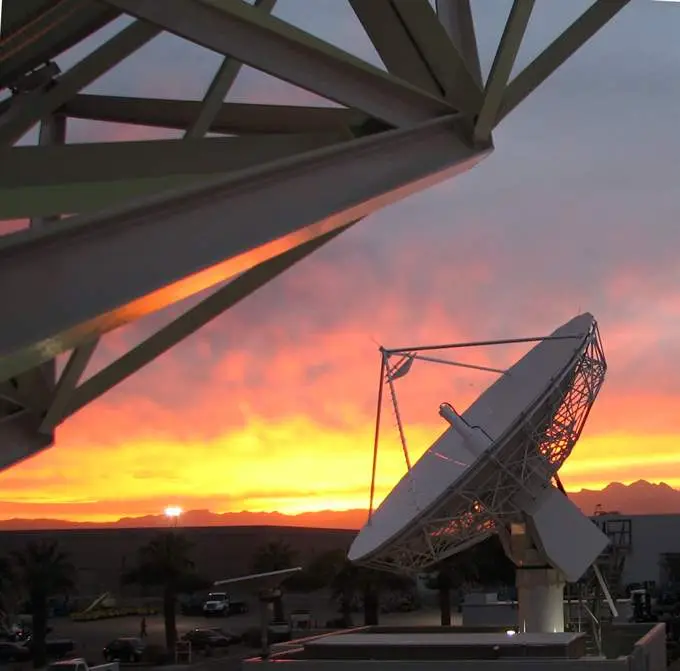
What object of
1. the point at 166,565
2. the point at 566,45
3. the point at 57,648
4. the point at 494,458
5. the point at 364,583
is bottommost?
the point at 57,648

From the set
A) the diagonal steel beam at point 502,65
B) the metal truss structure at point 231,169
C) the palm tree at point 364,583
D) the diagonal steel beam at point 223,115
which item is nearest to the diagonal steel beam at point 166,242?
the metal truss structure at point 231,169

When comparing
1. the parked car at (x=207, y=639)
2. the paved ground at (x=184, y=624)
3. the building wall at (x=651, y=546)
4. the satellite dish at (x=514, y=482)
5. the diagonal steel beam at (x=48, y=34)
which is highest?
the diagonal steel beam at (x=48, y=34)

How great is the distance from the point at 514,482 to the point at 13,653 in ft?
96.0

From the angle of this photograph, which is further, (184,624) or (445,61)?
(184,624)

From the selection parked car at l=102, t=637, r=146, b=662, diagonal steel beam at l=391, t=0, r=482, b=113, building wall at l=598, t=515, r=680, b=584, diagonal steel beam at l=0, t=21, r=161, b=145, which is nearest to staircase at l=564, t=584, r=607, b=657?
parked car at l=102, t=637, r=146, b=662

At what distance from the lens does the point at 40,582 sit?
4528cm

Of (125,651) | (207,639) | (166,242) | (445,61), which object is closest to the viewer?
(166,242)

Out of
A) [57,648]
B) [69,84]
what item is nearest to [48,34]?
[69,84]

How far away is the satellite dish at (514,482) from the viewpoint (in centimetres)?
1959

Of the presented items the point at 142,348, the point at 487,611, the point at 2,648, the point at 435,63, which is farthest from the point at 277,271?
the point at 487,611

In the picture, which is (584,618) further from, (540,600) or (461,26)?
(461,26)

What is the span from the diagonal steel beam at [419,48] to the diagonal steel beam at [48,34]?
7.37ft

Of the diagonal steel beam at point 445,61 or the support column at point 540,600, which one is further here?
the support column at point 540,600

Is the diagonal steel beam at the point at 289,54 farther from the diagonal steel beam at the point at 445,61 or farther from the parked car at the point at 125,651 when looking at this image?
the parked car at the point at 125,651
